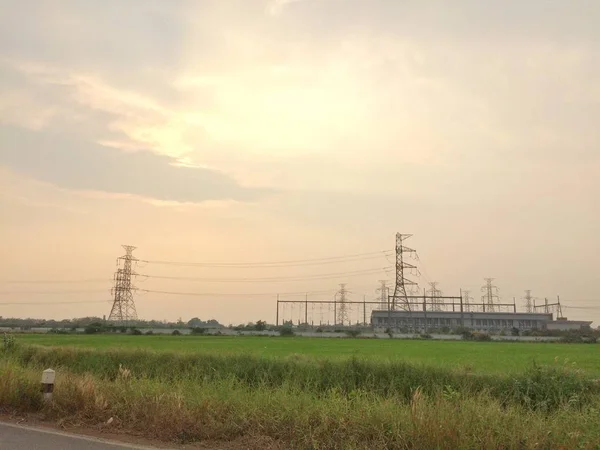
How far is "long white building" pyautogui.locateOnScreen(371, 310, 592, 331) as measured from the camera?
11250cm

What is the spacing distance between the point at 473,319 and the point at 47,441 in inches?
4702

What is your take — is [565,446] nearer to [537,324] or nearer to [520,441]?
[520,441]

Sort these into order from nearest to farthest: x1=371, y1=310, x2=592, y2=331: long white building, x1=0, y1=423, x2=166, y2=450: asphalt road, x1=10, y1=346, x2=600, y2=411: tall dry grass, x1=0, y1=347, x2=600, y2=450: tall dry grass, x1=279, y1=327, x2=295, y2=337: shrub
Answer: x1=0, y1=347, x2=600, y2=450: tall dry grass → x1=0, y1=423, x2=166, y2=450: asphalt road → x1=10, y1=346, x2=600, y2=411: tall dry grass → x1=279, y1=327, x2=295, y2=337: shrub → x1=371, y1=310, x2=592, y2=331: long white building

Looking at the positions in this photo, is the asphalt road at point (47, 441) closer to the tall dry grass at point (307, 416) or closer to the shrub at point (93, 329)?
the tall dry grass at point (307, 416)

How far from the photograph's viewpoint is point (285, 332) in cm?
8856

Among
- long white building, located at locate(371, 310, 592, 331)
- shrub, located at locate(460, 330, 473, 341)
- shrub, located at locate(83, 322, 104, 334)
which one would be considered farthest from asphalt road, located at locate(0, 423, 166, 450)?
long white building, located at locate(371, 310, 592, 331)

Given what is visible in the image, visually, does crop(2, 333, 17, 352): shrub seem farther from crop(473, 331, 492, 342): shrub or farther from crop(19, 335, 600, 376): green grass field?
crop(473, 331, 492, 342): shrub

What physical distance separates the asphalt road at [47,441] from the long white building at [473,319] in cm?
10683

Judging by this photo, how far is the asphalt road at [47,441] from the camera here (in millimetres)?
7617

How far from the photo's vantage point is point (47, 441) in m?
7.96

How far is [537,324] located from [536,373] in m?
113

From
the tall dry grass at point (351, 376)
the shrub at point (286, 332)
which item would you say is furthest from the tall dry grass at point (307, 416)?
the shrub at point (286, 332)

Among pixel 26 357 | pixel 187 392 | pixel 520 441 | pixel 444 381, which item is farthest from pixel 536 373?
pixel 26 357

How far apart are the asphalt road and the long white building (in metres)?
107
